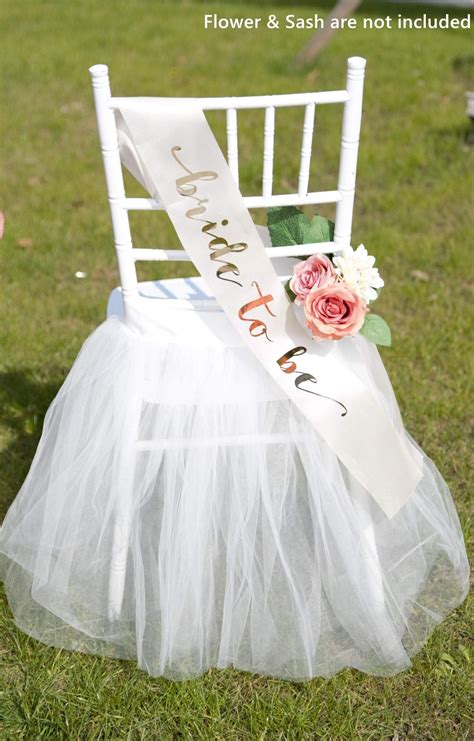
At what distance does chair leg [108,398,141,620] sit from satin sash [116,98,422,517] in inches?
13.4

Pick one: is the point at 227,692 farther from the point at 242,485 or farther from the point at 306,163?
the point at 306,163

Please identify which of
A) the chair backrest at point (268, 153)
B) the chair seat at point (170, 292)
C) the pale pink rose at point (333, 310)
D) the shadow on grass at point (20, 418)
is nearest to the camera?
the chair backrest at point (268, 153)

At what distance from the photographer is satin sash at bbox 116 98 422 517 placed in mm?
1593

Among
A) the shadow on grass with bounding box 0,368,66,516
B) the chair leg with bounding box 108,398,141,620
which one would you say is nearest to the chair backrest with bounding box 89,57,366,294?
the chair leg with bounding box 108,398,141,620

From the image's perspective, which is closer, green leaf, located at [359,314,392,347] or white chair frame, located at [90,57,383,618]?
white chair frame, located at [90,57,383,618]

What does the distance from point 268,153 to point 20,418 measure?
1405 millimetres

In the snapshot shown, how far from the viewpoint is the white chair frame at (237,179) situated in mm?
1541

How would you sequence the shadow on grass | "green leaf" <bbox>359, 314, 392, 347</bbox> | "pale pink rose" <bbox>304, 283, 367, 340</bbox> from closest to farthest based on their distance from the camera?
1. "pale pink rose" <bbox>304, 283, 367, 340</bbox>
2. "green leaf" <bbox>359, 314, 392, 347</bbox>
3. the shadow on grass

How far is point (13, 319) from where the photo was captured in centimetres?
318

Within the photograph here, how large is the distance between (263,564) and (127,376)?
1.79 ft

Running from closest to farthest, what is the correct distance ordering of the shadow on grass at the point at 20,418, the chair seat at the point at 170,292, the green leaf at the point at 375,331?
the green leaf at the point at 375,331, the chair seat at the point at 170,292, the shadow on grass at the point at 20,418

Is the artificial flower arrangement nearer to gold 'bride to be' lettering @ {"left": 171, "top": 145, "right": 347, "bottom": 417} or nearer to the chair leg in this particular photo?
gold 'bride to be' lettering @ {"left": 171, "top": 145, "right": 347, "bottom": 417}

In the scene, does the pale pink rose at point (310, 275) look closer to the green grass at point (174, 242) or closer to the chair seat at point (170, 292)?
the chair seat at point (170, 292)

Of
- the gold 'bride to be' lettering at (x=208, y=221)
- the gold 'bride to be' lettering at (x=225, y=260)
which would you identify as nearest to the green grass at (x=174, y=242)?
the gold 'bride to be' lettering at (x=225, y=260)
